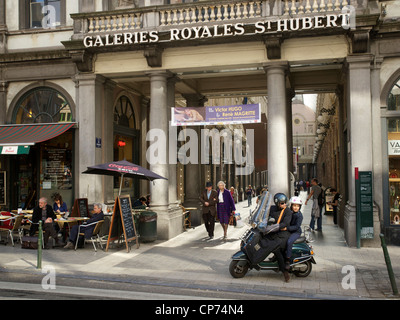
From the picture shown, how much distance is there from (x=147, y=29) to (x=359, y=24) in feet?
20.7

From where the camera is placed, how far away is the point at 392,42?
500 inches

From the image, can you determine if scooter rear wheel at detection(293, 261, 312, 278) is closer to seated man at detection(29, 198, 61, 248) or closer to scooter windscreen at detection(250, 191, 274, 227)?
scooter windscreen at detection(250, 191, 274, 227)

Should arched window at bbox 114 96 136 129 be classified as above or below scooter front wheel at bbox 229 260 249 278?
above

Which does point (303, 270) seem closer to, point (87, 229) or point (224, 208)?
point (224, 208)

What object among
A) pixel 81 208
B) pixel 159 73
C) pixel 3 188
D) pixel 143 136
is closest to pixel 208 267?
pixel 81 208

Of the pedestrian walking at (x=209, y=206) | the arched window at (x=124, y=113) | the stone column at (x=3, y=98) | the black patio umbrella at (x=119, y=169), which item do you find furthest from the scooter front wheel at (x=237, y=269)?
the stone column at (x=3, y=98)

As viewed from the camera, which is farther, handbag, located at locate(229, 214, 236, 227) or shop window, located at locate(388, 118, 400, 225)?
handbag, located at locate(229, 214, 236, 227)

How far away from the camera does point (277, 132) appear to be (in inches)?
530

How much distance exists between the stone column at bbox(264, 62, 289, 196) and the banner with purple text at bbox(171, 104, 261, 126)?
52 centimetres

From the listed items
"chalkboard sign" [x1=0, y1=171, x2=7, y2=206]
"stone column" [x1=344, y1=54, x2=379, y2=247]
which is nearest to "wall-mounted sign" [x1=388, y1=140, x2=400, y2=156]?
"stone column" [x1=344, y1=54, x2=379, y2=247]

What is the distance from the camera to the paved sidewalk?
805cm

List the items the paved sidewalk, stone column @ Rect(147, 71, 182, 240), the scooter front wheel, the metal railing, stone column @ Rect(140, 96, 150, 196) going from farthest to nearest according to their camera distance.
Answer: stone column @ Rect(140, 96, 150, 196)
stone column @ Rect(147, 71, 182, 240)
the metal railing
the scooter front wheel
the paved sidewalk

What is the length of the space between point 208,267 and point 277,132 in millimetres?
5243
